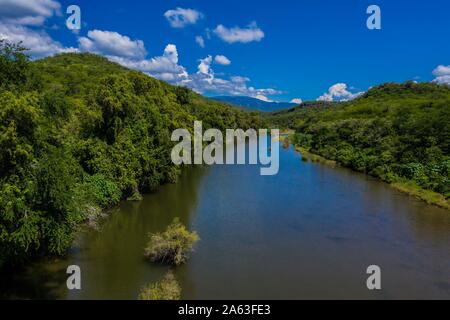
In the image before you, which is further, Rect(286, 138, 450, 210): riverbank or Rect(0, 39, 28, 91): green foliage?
Rect(286, 138, 450, 210): riverbank

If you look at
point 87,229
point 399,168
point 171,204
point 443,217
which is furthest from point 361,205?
point 87,229

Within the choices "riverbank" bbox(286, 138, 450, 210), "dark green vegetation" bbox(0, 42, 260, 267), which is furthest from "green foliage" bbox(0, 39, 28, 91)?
"riverbank" bbox(286, 138, 450, 210)

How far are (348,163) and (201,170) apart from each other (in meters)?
22.5

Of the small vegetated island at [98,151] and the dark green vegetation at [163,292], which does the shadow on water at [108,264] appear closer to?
the small vegetated island at [98,151]

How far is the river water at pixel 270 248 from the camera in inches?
727

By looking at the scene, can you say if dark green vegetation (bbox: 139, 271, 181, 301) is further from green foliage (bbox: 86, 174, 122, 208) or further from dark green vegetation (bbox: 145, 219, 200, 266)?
green foliage (bbox: 86, 174, 122, 208)

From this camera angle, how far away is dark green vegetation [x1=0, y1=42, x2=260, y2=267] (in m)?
15.9

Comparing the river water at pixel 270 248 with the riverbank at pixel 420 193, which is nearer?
the river water at pixel 270 248

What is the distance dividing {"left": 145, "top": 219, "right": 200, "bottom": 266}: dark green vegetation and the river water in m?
0.53

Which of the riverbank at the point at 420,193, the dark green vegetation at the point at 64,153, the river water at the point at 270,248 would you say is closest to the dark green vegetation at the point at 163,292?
the river water at the point at 270,248

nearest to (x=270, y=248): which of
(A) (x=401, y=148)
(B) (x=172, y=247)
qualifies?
(B) (x=172, y=247)

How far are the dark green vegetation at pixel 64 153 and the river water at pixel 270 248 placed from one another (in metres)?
2.05

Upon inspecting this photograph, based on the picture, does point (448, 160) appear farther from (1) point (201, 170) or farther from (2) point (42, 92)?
(2) point (42, 92)

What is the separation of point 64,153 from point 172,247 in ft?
24.4
